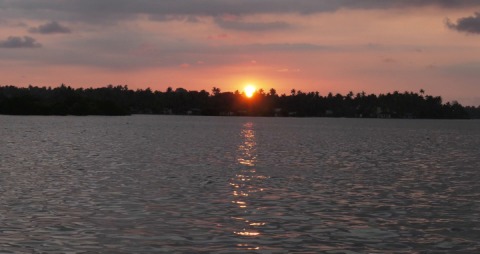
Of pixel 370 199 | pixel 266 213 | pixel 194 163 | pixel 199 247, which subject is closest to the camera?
pixel 199 247

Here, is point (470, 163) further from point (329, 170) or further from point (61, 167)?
point (61, 167)

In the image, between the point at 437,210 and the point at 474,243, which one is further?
the point at 437,210

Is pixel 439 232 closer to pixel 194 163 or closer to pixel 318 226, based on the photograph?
pixel 318 226

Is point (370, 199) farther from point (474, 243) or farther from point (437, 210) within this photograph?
point (474, 243)

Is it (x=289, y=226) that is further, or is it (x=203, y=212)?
(x=203, y=212)

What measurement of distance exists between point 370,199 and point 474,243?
503 inches

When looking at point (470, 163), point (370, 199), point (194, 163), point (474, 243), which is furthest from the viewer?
point (470, 163)

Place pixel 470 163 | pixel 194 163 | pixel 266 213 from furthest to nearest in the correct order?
pixel 470 163
pixel 194 163
pixel 266 213

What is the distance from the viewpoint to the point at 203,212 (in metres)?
33.1

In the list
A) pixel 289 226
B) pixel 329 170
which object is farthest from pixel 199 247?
pixel 329 170

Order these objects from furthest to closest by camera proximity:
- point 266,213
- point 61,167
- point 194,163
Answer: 1. point 194,163
2. point 61,167
3. point 266,213

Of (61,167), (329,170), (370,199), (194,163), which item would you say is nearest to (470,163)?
(329,170)

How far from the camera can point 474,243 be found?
86.9ft

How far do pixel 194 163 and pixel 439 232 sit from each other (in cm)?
3959
